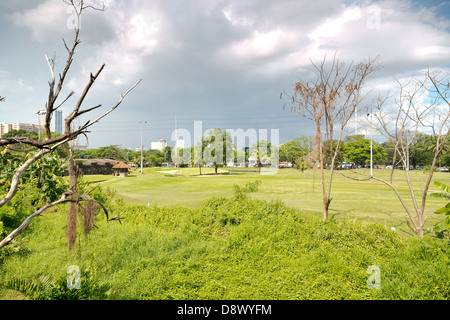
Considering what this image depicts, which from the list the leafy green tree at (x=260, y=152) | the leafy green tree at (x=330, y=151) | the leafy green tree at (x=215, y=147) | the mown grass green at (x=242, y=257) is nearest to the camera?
the mown grass green at (x=242, y=257)

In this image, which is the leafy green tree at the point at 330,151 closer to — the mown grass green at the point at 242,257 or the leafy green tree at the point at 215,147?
the mown grass green at the point at 242,257

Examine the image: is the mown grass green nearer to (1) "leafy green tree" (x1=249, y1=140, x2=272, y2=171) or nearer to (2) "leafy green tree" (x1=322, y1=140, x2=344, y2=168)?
(2) "leafy green tree" (x1=322, y1=140, x2=344, y2=168)

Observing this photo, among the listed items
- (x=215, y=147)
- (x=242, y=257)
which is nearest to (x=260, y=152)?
(x=215, y=147)

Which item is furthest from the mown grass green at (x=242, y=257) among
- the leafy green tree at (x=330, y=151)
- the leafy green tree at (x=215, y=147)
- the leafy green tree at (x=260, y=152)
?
the leafy green tree at (x=260, y=152)

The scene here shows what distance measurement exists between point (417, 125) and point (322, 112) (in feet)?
8.42

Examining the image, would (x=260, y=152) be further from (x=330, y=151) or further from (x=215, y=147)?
(x=330, y=151)

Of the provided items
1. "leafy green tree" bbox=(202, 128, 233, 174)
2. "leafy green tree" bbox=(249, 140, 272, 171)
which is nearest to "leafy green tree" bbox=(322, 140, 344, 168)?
"leafy green tree" bbox=(202, 128, 233, 174)

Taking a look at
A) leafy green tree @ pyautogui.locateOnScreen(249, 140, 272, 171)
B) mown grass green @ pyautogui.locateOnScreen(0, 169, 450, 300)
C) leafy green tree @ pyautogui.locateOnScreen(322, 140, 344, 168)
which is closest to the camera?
mown grass green @ pyautogui.locateOnScreen(0, 169, 450, 300)

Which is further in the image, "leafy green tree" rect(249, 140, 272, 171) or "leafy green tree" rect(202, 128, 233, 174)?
"leafy green tree" rect(249, 140, 272, 171)

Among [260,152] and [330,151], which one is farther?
[260,152]

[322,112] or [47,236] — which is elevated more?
[322,112]
